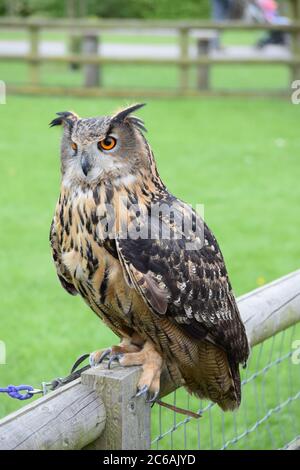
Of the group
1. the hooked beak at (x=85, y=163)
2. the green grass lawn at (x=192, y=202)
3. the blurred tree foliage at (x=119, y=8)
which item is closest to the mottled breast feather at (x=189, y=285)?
the hooked beak at (x=85, y=163)

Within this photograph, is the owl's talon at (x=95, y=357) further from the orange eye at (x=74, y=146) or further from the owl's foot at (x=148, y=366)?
the orange eye at (x=74, y=146)

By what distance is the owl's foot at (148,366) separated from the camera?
2311 mm

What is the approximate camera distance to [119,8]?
105ft

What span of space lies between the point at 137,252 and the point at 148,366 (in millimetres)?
322

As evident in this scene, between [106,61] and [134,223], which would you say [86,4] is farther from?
[134,223]

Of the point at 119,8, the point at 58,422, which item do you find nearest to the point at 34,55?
the point at 58,422

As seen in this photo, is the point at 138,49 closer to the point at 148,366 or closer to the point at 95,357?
the point at 95,357

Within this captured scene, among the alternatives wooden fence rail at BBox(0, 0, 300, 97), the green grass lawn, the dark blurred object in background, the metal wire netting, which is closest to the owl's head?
the green grass lawn

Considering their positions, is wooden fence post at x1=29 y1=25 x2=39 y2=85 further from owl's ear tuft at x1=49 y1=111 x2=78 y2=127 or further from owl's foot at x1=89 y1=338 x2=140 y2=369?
owl's foot at x1=89 y1=338 x2=140 y2=369

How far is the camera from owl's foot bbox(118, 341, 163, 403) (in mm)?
2311

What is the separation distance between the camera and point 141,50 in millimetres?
22125

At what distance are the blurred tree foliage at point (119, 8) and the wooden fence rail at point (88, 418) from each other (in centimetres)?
3033
